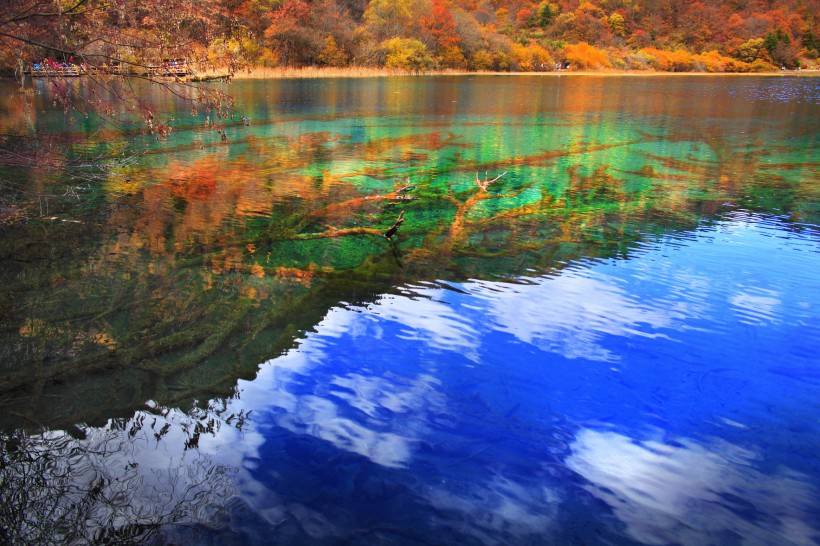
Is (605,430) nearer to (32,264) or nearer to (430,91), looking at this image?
(32,264)

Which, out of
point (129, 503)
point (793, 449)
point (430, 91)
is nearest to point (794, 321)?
point (793, 449)

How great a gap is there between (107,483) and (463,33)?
6452 cm

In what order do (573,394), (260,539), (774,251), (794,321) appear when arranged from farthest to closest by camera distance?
(774,251) → (794,321) → (573,394) → (260,539)

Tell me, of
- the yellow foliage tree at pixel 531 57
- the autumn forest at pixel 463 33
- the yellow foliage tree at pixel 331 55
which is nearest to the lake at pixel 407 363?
the autumn forest at pixel 463 33

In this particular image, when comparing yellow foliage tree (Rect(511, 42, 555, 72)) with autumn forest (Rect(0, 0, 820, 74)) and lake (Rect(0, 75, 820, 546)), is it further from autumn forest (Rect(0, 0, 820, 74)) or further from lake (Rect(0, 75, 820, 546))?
lake (Rect(0, 75, 820, 546))

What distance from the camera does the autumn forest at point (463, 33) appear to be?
5.98m

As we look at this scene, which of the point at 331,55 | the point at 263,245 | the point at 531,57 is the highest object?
the point at 531,57

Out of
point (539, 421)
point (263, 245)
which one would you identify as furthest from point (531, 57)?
point (539, 421)

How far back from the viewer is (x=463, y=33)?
61.5 meters

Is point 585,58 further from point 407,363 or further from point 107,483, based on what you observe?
point 107,483

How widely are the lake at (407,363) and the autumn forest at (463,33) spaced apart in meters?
1.26

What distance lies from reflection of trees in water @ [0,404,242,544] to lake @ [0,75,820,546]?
0.6 inches

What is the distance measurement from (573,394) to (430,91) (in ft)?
98.0

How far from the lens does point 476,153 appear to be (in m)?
13.1
